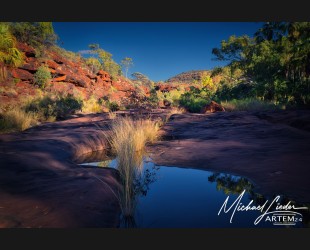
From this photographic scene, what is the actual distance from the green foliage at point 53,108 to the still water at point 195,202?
9112 millimetres

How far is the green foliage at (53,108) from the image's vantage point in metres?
11.5

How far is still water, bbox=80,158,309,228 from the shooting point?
6.93 feet

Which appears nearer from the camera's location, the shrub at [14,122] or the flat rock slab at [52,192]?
the flat rock slab at [52,192]

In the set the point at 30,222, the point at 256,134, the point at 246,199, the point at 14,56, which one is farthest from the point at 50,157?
the point at 14,56

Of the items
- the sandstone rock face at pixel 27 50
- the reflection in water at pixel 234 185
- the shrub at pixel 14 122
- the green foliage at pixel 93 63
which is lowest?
the reflection in water at pixel 234 185

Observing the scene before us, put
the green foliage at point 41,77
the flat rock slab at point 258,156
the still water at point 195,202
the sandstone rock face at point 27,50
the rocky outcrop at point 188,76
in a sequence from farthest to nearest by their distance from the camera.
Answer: the rocky outcrop at point 188,76
the sandstone rock face at point 27,50
the green foliage at point 41,77
the flat rock slab at point 258,156
the still water at point 195,202

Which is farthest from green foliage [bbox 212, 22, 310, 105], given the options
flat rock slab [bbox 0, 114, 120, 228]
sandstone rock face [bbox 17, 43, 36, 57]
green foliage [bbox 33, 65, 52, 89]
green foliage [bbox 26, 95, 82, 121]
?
sandstone rock face [bbox 17, 43, 36, 57]

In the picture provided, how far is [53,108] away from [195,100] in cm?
1076

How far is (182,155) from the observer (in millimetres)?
4168

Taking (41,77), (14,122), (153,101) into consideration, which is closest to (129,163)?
(14,122)

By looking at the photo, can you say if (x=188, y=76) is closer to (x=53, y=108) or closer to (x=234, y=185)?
(x=53, y=108)

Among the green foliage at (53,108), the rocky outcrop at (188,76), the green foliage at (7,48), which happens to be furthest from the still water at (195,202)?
the rocky outcrop at (188,76)

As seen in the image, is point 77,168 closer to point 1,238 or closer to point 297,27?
point 1,238

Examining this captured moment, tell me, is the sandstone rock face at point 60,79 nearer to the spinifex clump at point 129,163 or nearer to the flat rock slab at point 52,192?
the spinifex clump at point 129,163
